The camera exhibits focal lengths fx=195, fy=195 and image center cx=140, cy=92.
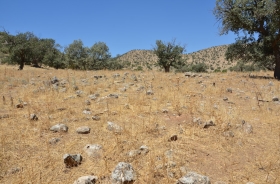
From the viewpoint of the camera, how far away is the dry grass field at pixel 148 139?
10.8ft

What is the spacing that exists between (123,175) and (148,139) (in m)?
1.48

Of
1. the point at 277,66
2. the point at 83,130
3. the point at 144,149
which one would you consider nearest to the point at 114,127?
the point at 83,130

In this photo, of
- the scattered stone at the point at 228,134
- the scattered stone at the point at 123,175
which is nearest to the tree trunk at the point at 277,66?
the scattered stone at the point at 228,134

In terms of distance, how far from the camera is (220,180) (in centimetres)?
317

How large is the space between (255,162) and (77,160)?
3.31m

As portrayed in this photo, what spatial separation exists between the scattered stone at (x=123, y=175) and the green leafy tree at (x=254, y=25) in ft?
45.7

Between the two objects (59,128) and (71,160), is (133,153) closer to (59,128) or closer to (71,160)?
(71,160)

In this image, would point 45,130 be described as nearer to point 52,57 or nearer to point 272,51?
point 272,51

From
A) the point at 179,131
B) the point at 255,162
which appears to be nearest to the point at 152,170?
the point at 179,131

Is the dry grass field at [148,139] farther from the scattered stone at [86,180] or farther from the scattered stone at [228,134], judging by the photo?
the scattered stone at [86,180]

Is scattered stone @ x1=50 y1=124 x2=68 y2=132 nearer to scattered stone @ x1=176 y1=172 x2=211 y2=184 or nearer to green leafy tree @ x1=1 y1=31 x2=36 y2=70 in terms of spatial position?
scattered stone @ x1=176 y1=172 x2=211 y2=184

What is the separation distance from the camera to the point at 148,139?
4.39 m

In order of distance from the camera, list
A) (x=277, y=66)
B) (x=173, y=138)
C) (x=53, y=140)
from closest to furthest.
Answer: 1. (x=53, y=140)
2. (x=173, y=138)
3. (x=277, y=66)

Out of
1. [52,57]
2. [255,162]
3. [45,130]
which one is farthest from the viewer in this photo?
[52,57]
